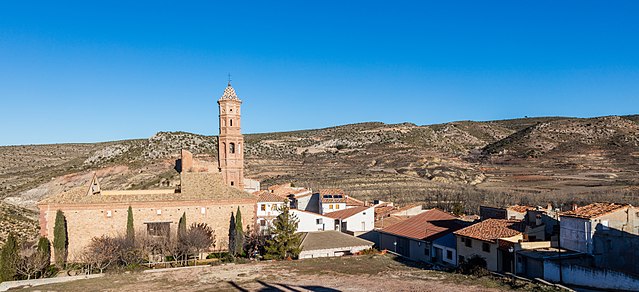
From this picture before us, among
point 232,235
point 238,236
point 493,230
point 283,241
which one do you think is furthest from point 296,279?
point 493,230

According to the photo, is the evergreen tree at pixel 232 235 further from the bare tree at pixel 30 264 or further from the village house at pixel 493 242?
the village house at pixel 493 242

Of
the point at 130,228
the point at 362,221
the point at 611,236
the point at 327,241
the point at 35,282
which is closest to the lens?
the point at 611,236

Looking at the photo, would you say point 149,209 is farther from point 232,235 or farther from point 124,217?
point 232,235

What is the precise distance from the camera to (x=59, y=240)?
1288 inches

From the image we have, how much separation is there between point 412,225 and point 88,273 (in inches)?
899

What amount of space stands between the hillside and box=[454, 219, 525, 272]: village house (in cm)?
2609

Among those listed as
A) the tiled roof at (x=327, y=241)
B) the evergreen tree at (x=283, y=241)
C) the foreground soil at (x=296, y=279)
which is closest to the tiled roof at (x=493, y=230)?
the foreground soil at (x=296, y=279)

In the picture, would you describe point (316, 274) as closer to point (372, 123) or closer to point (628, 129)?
point (628, 129)

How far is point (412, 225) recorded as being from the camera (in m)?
38.3

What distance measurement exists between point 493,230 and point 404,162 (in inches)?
2561

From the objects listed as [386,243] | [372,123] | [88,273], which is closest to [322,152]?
[372,123]

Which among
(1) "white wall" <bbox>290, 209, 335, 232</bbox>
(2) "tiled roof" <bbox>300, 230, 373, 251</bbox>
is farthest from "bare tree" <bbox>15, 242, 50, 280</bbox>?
(1) "white wall" <bbox>290, 209, 335, 232</bbox>

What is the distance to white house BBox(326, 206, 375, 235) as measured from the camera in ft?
143

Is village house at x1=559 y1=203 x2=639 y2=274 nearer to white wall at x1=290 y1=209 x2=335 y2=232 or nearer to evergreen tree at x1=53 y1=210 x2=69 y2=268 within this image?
white wall at x1=290 y1=209 x2=335 y2=232
